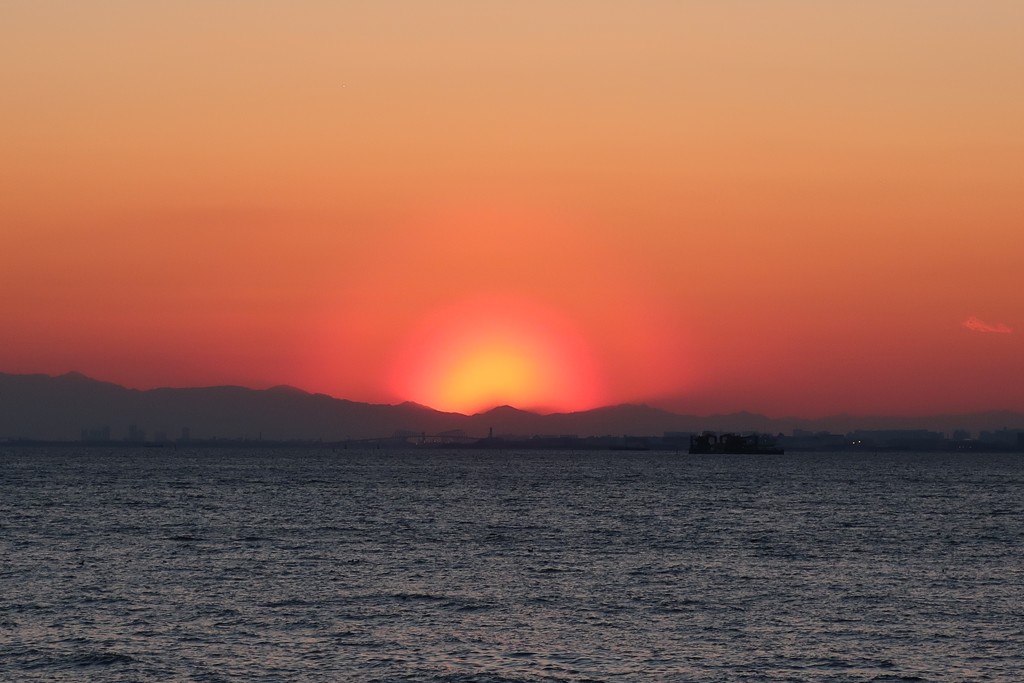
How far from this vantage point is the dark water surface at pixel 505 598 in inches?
1961

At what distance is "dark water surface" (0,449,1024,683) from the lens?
163 feet

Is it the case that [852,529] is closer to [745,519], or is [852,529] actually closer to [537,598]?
[745,519]

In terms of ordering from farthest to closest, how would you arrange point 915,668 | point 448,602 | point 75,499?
point 75,499 < point 448,602 < point 915,668

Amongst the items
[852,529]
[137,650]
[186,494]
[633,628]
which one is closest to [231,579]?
[137,650]

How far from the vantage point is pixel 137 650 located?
51.9 metres

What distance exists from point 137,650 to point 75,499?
116 meters

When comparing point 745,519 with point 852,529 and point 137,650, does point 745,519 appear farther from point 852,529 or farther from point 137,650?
point 137,650

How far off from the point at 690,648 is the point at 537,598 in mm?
15211

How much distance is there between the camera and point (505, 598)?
220 ft

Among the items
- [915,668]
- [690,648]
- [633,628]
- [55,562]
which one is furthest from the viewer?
[55,562]

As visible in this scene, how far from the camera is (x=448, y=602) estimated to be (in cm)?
6569

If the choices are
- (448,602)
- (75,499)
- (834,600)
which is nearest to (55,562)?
(448,602)

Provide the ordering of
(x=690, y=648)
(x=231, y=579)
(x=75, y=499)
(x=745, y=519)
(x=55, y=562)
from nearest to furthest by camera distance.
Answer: (x=690, y=648)
(x=231, y=579)
(x=55, y=562)
(x=745, y=519)
(x=75, y=499)

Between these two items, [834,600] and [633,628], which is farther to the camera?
[834,600]
